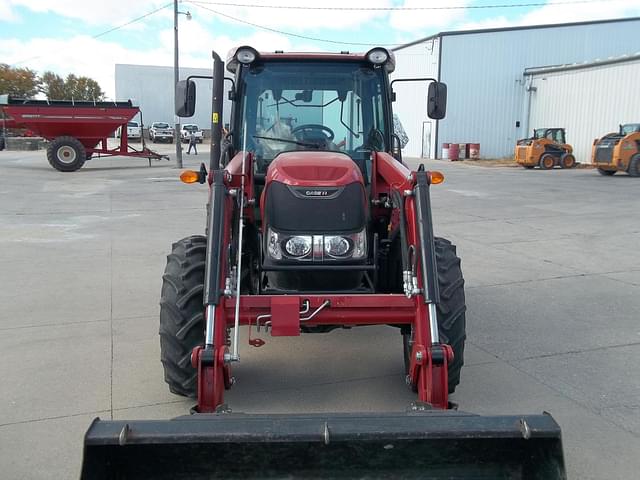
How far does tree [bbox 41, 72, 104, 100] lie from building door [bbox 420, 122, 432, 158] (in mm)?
40771

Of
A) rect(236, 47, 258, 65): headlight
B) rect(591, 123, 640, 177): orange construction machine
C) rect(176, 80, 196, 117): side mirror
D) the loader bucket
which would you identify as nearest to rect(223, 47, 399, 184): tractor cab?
rect(236, 47, 258, 65): headlight

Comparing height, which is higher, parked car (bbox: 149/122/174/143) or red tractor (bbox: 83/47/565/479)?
parked car (bbox: 149/122/174/143)

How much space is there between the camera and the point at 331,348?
5.25 metres

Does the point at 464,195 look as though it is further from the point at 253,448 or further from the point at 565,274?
the point at 253,448

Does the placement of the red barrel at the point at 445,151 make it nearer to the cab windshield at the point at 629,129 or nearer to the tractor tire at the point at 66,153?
the cab windshield at the point at 629,129

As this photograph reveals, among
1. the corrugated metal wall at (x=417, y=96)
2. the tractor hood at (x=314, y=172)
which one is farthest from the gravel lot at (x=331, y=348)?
the corrugated metal wall at (x=417, y=96)

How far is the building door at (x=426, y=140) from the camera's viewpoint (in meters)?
36.2

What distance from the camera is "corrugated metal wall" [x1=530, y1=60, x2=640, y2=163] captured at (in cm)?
2830

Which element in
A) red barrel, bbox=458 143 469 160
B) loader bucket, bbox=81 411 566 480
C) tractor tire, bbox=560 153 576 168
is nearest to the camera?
loader bucket, bbox=81 411 566 480

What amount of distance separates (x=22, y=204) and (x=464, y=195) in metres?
11.5

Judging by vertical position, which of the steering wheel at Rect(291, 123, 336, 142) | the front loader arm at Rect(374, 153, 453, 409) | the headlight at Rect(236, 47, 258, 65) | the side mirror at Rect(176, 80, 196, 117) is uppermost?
the headlight at Rect(236, 47, 258, 65)

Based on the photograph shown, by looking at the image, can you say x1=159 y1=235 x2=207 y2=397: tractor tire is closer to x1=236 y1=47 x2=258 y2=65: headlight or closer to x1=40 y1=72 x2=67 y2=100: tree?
x1=236 y1=47 x2=258 y2=65: headlight

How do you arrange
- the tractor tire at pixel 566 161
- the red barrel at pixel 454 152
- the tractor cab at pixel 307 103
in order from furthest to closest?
the red barrel at pixel 454 152 → the tractor tire at pixel 566 161 → the tractor cab at pixel 307 103

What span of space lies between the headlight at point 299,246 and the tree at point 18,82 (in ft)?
186
